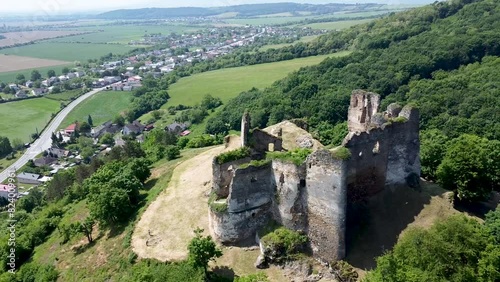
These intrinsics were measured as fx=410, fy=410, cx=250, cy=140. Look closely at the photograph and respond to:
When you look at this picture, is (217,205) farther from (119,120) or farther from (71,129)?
(119,120)

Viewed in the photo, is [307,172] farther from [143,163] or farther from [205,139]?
[205,139]

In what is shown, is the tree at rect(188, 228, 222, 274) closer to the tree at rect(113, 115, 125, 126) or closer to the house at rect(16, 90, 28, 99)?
the tree at rect(113, 115, 125, 126)

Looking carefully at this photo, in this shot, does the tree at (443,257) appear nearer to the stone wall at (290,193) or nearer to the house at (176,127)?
the stone wall at (290,193)

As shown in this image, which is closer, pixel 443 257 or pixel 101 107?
pixel 443 257

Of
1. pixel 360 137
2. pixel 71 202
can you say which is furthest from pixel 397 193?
pixel 71 202

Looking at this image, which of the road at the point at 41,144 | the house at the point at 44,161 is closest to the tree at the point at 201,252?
the road at the point at 41,144

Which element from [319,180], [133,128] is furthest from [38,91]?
[319,180]

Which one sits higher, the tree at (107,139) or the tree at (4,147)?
the tree at (4,147)

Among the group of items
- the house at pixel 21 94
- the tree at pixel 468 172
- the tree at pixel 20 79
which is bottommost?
the house at pixel 21 94

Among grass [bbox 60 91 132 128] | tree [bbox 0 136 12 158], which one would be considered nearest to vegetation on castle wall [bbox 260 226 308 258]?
tree [bbox 0 136 12 158]
